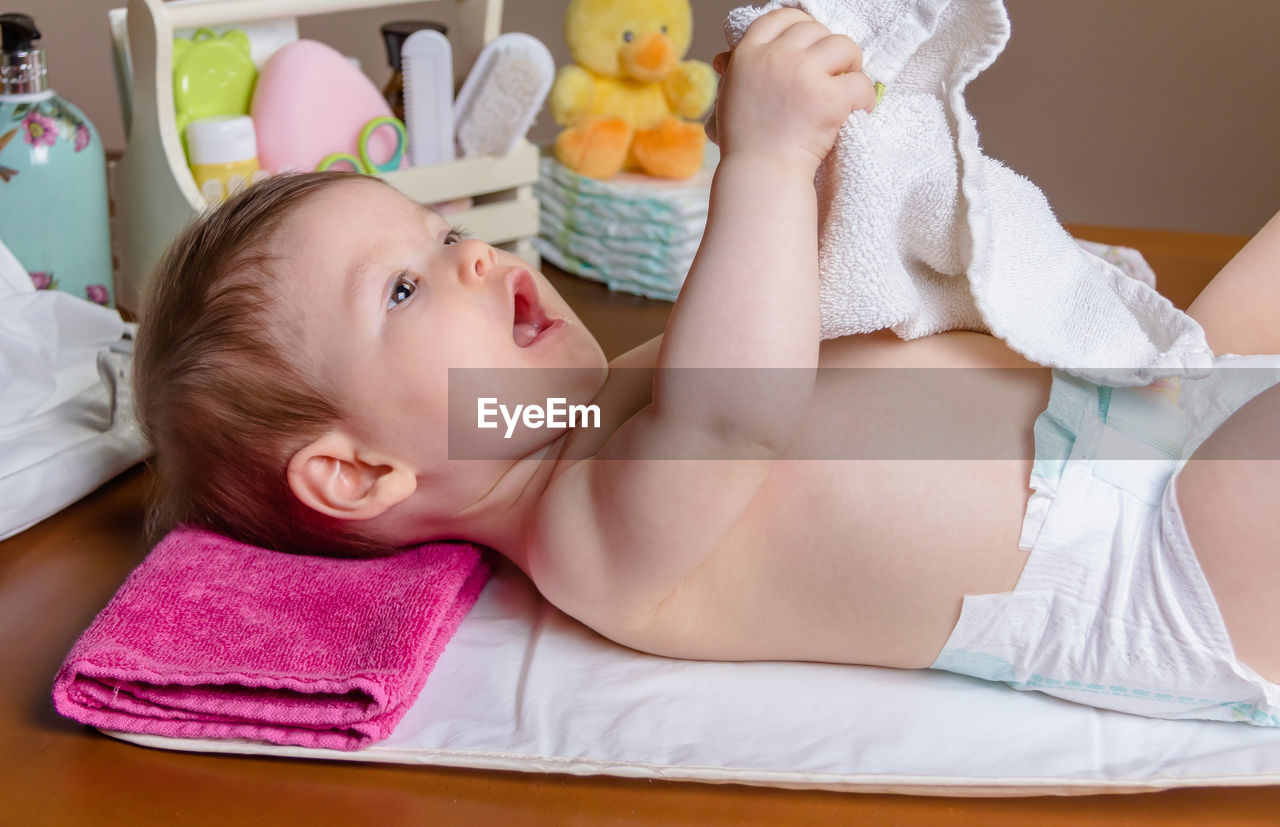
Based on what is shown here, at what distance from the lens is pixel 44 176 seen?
1.14 meters

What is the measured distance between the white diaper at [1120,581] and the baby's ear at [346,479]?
389mm

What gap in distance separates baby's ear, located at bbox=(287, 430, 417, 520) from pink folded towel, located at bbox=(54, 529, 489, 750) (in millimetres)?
61

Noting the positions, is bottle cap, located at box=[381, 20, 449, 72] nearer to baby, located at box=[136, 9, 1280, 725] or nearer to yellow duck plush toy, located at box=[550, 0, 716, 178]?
yellow duck plush toy, located at box=[550, 0, 716, 178]

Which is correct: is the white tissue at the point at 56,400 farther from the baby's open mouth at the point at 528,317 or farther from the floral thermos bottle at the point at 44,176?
the baby's open mouth at the point at 528,317

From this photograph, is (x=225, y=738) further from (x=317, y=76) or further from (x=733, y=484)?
(x=317, y=76)

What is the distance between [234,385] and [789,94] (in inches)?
16.5

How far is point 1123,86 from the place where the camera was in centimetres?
189

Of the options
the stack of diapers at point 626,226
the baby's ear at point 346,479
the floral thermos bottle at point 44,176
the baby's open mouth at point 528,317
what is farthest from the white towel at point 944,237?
the floral thermos bottle at point 44,176

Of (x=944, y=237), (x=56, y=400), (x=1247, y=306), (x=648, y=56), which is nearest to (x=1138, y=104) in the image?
(x=648, y=56)

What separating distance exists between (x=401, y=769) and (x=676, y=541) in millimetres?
227

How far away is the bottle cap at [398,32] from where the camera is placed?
52.0 inches

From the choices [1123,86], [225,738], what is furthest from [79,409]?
[1123,86]

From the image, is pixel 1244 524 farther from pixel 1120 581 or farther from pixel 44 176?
pixel 44 176

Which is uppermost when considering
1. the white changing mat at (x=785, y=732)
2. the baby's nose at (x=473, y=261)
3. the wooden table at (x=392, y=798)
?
the baby's nose at (x=473, y=261)
